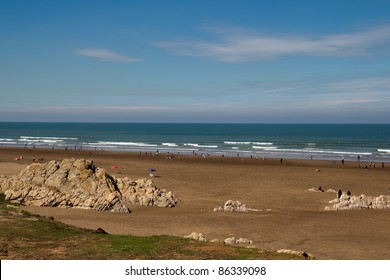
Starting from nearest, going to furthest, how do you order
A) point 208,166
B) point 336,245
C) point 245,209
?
1. point 336,245
2. point 245,209
3. point 208,166

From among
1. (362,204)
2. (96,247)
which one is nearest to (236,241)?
(96,247)

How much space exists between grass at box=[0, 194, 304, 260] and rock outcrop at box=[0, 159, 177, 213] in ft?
39.1

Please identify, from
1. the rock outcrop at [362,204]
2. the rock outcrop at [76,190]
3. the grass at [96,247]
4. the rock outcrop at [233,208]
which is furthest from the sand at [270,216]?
the grass at [96,247]

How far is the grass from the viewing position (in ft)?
52.9

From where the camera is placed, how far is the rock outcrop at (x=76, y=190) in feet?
109

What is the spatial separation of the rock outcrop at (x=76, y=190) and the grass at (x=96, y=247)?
1192cm

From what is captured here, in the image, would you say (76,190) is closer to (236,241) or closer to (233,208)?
(233,208)

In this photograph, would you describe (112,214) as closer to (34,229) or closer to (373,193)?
(34,229)

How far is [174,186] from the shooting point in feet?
149

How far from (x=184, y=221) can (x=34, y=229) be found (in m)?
11.2

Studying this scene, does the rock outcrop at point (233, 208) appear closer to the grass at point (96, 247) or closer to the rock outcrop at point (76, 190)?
the rock outcrop at point (76, 190)

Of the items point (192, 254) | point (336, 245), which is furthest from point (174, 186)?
point (192, 254)

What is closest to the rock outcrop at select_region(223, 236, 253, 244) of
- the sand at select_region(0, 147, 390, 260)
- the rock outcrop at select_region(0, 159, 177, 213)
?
the sand at select_region(0, 147, 390, 260)

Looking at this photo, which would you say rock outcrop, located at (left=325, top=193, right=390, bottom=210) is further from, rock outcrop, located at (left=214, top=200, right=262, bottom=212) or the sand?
rock outcrop, located at (left=214, top=200, right=262, bottom=212)
